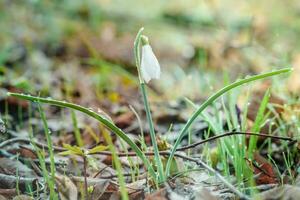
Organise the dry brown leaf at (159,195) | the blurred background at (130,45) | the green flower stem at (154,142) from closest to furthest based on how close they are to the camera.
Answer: the dry brown leaf at (159,195)
the green flower stem at (154,142)
the blurred background at (130,45)

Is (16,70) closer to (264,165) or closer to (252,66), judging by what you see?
(252,66)

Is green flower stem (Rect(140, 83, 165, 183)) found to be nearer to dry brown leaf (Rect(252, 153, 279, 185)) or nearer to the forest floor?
the forest floor

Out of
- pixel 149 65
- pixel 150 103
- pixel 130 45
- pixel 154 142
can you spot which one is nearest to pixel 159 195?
pixel 154 142

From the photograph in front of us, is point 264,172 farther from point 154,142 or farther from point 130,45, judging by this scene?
point 130,45

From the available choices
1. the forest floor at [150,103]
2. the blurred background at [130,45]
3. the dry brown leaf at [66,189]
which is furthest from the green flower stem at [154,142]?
the blurred background at [130,45]

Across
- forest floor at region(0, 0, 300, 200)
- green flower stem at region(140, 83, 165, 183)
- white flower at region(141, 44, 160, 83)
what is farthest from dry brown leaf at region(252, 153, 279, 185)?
white flower at region(141, 44, 160, 83)

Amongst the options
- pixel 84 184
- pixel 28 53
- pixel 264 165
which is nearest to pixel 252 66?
pixel 28 53

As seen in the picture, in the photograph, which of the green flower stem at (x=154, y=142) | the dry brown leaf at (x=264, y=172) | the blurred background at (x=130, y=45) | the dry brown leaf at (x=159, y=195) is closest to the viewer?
the dry brown leaf at (x=159, y=195)

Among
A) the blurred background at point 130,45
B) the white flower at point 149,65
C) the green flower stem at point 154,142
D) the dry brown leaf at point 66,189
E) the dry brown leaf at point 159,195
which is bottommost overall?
the dry brown leaf at point 159,195

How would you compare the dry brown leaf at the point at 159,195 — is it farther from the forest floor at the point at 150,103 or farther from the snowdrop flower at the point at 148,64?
the snowdrop flower at the point at 148,64

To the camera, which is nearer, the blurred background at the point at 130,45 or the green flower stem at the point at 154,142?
the green flower stem at the point at 154,142
